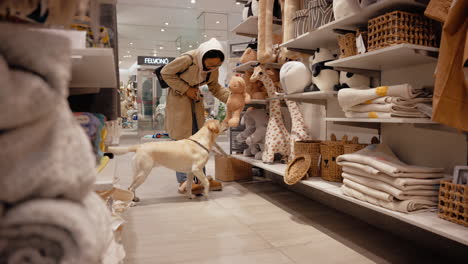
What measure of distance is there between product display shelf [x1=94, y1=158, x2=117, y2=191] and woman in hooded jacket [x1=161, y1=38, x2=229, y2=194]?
1.90 metres

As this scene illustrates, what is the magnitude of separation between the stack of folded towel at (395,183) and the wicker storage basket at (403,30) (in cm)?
66

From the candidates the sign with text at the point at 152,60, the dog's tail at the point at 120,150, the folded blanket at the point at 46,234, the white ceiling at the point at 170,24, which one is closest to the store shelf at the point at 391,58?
the dog's tail at the point at 120,150

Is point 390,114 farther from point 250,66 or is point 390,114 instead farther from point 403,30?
point 250,66

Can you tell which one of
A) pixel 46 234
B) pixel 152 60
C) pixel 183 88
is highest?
pixel 152 60

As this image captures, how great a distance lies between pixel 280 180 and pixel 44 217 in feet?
11.6

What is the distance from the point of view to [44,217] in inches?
17.1

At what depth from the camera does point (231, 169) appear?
3.94 metres

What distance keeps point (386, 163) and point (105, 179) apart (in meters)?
1.44

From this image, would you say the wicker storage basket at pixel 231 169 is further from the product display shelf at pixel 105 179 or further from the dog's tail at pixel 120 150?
the product display shelf at pixel 105 179

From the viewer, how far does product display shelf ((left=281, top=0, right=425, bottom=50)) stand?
1.82 m

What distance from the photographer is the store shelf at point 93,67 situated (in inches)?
37.7

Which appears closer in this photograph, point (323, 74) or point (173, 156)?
point (323, 74)

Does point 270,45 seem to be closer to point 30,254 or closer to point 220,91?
point 220,91

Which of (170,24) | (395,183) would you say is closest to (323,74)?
(395,183)
